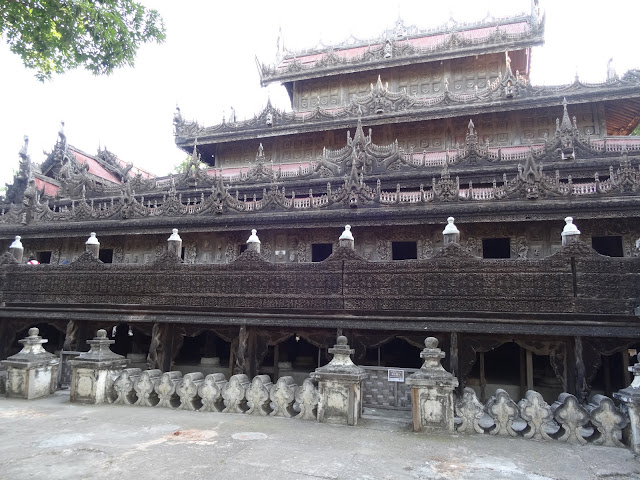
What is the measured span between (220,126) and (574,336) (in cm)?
1770

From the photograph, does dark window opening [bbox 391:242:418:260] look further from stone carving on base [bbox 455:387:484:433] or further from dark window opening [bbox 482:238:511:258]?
stone carving on base [bbox 455:387:484:433]

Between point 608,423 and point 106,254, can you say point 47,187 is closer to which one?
point 106,254

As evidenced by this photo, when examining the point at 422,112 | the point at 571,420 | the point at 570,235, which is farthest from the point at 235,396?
the point at 422,112

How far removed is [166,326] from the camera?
10.6 m

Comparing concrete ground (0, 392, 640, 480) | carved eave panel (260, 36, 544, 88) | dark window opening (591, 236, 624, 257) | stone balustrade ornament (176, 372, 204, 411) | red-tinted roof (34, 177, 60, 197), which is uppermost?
carved eave panel (260, 36, 544, 88)

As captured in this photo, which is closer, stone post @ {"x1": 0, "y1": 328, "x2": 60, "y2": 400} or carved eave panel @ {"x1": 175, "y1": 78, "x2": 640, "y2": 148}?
stone post @ {"x1": 0, "y1": 328, "x2": 60, "y2": 400}

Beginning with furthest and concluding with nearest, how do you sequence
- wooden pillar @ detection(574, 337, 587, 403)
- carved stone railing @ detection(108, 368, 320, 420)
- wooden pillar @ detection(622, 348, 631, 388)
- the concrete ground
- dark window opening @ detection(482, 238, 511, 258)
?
1. dark window opening @ detection(482, 238, 511, 258)
2. wooden pillar @ detection(622, 348, 631, 388)
3. wooden pillar @ detection(574, 337, 587, 403)
4. carved stone railing @ detection(108, 368, 320, 420)
5. the concrete ground

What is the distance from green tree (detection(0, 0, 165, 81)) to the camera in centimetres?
945

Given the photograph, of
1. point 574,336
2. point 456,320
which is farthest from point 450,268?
point 574,336

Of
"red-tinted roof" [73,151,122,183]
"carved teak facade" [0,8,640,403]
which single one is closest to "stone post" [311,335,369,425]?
"carved teak facade" [0,8,640,403]

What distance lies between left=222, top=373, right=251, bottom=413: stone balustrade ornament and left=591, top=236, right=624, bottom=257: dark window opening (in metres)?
10.00

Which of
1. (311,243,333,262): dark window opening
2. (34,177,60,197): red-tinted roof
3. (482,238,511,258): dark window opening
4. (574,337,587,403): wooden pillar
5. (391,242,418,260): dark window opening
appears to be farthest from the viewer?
(34,177,60,197): red-tinted roof

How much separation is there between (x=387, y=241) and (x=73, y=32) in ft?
30.7

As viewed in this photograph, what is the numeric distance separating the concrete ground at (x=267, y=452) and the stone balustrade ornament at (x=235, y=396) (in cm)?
48
